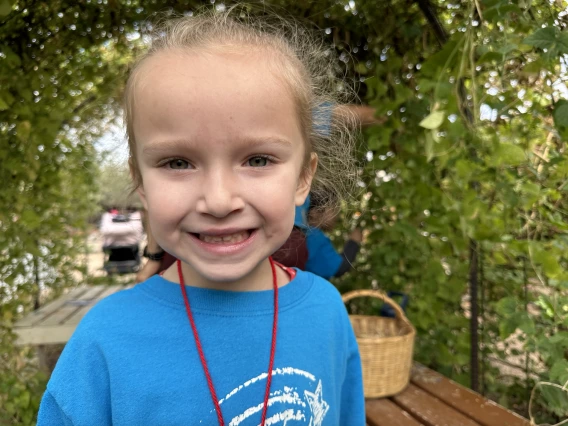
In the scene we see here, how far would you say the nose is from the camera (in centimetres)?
64

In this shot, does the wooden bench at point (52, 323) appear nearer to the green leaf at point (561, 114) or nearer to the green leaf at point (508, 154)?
the green leaf at point (508, 154)

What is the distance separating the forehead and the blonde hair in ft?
0.10

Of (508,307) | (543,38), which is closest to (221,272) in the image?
(543,38)

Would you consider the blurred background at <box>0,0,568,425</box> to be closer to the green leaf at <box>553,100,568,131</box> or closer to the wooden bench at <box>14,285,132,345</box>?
the wooden bench at <box>14,285,132,345</box>

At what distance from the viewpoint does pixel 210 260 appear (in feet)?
2.26

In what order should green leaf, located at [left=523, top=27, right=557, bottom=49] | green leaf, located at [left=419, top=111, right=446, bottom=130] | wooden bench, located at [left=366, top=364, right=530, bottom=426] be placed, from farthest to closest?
wooden bench, located at [left=366, top=364, right=530, bottom=426] → green leaf, located at [left=419, top=111, right=446, bottom=130] → green leaf, located at [left=523, top=27, right=557, bottom=49]

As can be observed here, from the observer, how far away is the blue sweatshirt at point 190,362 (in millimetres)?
680

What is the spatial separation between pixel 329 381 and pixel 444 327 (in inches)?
63.2

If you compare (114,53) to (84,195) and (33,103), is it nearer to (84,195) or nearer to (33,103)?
(33,103)

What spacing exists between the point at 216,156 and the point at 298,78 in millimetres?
232

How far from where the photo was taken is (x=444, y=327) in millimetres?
2281

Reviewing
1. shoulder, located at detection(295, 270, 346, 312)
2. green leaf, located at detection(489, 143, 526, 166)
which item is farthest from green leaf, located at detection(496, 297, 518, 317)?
shoulder, located at detection(295, 270, 346, 312)

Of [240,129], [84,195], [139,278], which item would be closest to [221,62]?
[240,129]

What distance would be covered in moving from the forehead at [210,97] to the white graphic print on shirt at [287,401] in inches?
14.8
